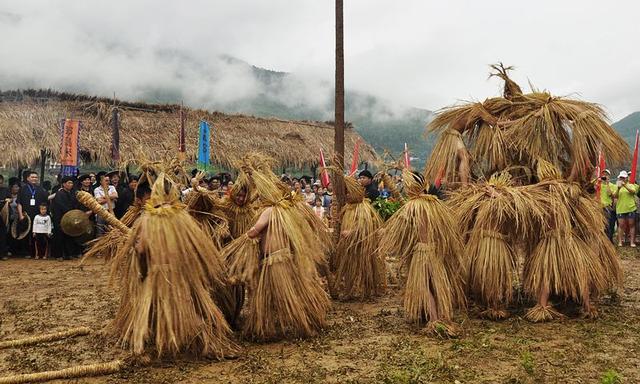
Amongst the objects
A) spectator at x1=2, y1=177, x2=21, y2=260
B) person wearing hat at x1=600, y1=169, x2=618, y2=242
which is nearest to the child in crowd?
spectator at x1=2, y1=177, x2=21, y2=260

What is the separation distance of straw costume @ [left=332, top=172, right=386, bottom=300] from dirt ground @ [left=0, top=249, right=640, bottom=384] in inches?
12.1

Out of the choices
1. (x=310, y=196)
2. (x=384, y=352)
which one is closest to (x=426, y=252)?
(x=384, y=352)

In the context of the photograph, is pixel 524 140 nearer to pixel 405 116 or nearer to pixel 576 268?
pixel 576 268

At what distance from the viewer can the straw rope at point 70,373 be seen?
346 cm

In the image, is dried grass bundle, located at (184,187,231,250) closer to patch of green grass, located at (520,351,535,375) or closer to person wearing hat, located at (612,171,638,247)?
patch of green grass, located at (520,351,535,375)

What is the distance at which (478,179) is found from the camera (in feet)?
→ 17.6

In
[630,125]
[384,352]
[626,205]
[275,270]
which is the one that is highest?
[630,125]

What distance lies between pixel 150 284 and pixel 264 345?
116cm

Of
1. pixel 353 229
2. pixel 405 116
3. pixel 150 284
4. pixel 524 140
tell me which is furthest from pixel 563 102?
pixel 405 116

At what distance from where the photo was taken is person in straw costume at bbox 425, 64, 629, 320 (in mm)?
4852

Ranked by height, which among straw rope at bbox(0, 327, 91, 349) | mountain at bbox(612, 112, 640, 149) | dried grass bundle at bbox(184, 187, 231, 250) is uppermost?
mountain at bbox(612, 112, 640, 149)

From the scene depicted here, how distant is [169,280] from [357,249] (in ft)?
8.64

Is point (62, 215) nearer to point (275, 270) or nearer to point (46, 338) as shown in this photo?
point (46, 338)

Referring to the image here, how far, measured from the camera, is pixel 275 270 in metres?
4.28
